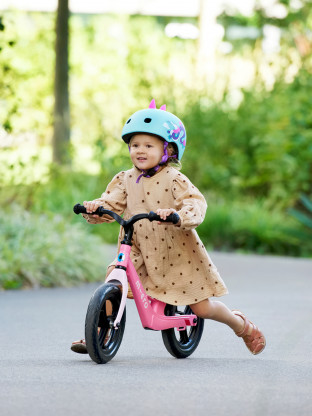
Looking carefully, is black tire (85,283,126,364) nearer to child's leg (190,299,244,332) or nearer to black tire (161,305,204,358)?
black tire (161,305,204,358)

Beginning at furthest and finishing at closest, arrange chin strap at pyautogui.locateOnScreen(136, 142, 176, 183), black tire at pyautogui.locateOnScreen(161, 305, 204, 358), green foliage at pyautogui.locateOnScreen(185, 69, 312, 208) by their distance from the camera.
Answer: green foliage at pyautogui.locateOnScreen(185, 69, 312, 208), black tire at pyautogui.locateOnScreen(161, 305, 204, 358), chin strap at pyautogui.locateOnScreen(136, 142, 176, 183)

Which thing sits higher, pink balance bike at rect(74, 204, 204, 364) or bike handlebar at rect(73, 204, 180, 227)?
bike handlebar at rect(73, 204, 180, 227)

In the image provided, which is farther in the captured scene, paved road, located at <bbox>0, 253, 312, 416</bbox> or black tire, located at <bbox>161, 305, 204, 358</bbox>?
black tire, located at <bbox>161, 305, 204, 358</bbox>

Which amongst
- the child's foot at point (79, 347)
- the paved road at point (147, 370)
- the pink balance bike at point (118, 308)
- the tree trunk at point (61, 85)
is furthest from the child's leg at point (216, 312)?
the tree trunk at point (61, 85)

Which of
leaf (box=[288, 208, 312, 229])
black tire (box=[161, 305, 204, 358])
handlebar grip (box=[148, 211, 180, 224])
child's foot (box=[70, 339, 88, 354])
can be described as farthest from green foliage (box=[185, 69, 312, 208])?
handlebar grip (box=[148, 211, 180, 224])

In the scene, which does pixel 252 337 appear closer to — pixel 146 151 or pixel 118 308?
pixel 118 308

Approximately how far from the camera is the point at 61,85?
20.5 metres

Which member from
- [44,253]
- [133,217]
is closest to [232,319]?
[133,217]

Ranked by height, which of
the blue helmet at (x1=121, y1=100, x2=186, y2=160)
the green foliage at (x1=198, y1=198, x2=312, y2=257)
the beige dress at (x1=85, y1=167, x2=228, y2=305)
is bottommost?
the green foliage at (x1=198, y1=198, x2=312, y2=257)

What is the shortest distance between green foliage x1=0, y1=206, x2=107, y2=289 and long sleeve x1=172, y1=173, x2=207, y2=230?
457 centimetres

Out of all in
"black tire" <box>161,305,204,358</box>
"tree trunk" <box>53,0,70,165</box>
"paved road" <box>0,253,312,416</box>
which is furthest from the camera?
"tree trunk" <box>53,0,70,165</box>

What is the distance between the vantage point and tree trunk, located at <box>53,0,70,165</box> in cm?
2019

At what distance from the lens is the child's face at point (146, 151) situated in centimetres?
610

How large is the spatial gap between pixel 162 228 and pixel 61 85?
1479 cm
